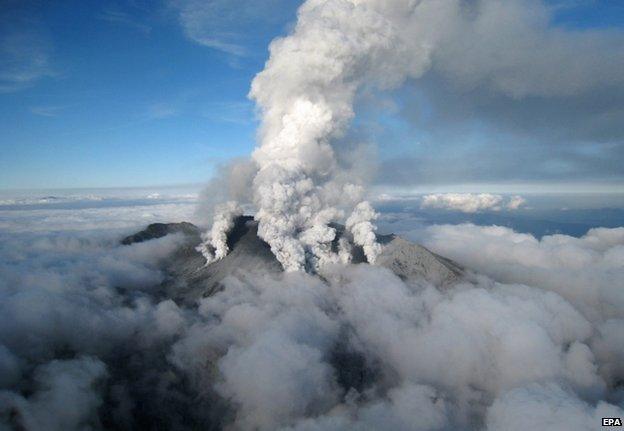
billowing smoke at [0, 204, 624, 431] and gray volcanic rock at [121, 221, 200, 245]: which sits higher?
gray volcanic rock at [121, 221, 200, 245]

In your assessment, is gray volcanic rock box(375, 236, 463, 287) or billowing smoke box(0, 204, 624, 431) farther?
gray volcanic rock box(375, 236, 463, 287)

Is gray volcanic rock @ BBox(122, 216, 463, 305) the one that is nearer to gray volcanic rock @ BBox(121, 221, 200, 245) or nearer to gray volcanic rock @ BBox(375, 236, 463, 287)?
gray volcanic rock @ BBox(375, 236, 463, 287)

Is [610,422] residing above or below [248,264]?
below

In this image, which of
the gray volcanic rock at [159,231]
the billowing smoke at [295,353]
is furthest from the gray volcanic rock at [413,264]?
the gray volcanic rock at [159,231]

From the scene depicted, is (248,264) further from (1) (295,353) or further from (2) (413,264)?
(2) (413,264)

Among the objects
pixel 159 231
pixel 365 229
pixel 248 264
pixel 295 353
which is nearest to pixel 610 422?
pixel 295 353

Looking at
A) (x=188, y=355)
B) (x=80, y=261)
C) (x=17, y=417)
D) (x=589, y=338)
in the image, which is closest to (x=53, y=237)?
(x=80, y=261)

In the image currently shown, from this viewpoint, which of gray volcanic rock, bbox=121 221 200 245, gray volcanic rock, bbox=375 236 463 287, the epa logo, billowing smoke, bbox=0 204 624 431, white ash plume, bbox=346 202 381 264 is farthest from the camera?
gray volcanic rock, bbox=121 221 200 245

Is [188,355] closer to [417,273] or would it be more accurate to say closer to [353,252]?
[353,252]

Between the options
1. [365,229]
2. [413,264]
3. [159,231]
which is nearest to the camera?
[365,229]

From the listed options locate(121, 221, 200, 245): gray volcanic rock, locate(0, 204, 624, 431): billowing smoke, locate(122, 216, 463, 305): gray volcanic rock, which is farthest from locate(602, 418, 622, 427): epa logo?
locate(121, 221, 200, 245): gray volcanic rock
